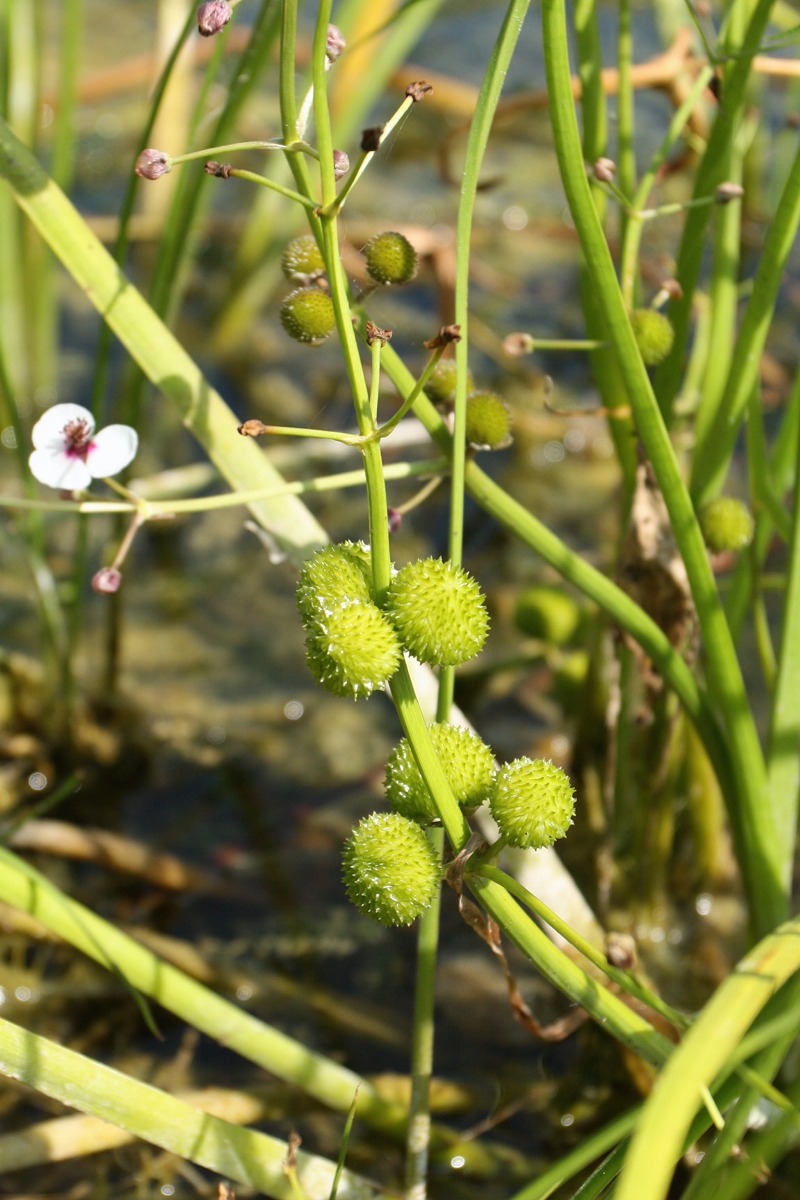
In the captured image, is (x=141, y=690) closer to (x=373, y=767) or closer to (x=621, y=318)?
(x=373, y=767)

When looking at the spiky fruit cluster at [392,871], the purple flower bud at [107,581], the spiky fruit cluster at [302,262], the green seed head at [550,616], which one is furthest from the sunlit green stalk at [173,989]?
the green seed head at [550,616]

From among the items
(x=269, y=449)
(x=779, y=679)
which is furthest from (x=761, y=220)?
(x=779, y=679)

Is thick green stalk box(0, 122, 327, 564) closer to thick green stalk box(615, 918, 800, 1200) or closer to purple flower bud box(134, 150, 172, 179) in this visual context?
purple flower bud box(134, 150, 172, 179)

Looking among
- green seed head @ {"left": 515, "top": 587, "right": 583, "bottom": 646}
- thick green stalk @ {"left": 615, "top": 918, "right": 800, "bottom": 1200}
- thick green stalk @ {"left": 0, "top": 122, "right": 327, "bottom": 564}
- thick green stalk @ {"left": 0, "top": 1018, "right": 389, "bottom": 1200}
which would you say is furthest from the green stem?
green seed head @ {"left": 515, "top": 587, "right": 583, "bottom": 646}

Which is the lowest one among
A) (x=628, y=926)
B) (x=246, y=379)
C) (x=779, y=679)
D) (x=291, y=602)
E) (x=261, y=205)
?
(x=628, y=926)

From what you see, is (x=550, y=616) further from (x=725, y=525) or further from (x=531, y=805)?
(x=531, y=805)
